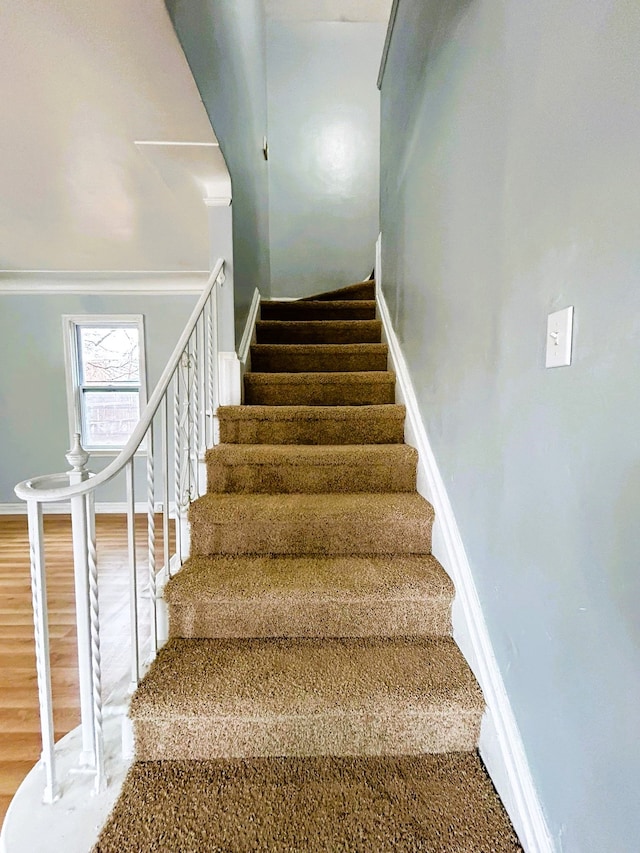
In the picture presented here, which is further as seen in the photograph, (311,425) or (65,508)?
(65,508)

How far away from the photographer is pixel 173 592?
1161mm

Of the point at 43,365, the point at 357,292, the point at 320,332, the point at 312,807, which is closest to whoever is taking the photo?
the point at 312,807

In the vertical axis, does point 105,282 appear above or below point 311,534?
above

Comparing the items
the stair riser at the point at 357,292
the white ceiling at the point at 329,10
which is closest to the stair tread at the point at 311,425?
the stair riser at the point at 357,292

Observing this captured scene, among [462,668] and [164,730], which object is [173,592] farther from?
[462,668]

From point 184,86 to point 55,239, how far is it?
216cm

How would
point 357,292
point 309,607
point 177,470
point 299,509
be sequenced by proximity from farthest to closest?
point 357,292, point 299,509, point 177,470, point 309,607

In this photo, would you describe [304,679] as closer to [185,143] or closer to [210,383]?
[210,383]

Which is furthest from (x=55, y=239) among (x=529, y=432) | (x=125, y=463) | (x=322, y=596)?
(x=529, y=432)

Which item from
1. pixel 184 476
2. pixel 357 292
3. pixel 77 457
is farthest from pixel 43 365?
pixel 77 457

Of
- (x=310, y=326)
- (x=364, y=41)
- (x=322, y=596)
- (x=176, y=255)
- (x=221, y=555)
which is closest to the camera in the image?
(x=322, y=596)

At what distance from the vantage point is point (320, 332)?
2.58 m

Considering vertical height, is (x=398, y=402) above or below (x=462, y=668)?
above

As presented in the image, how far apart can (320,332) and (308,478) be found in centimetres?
128
